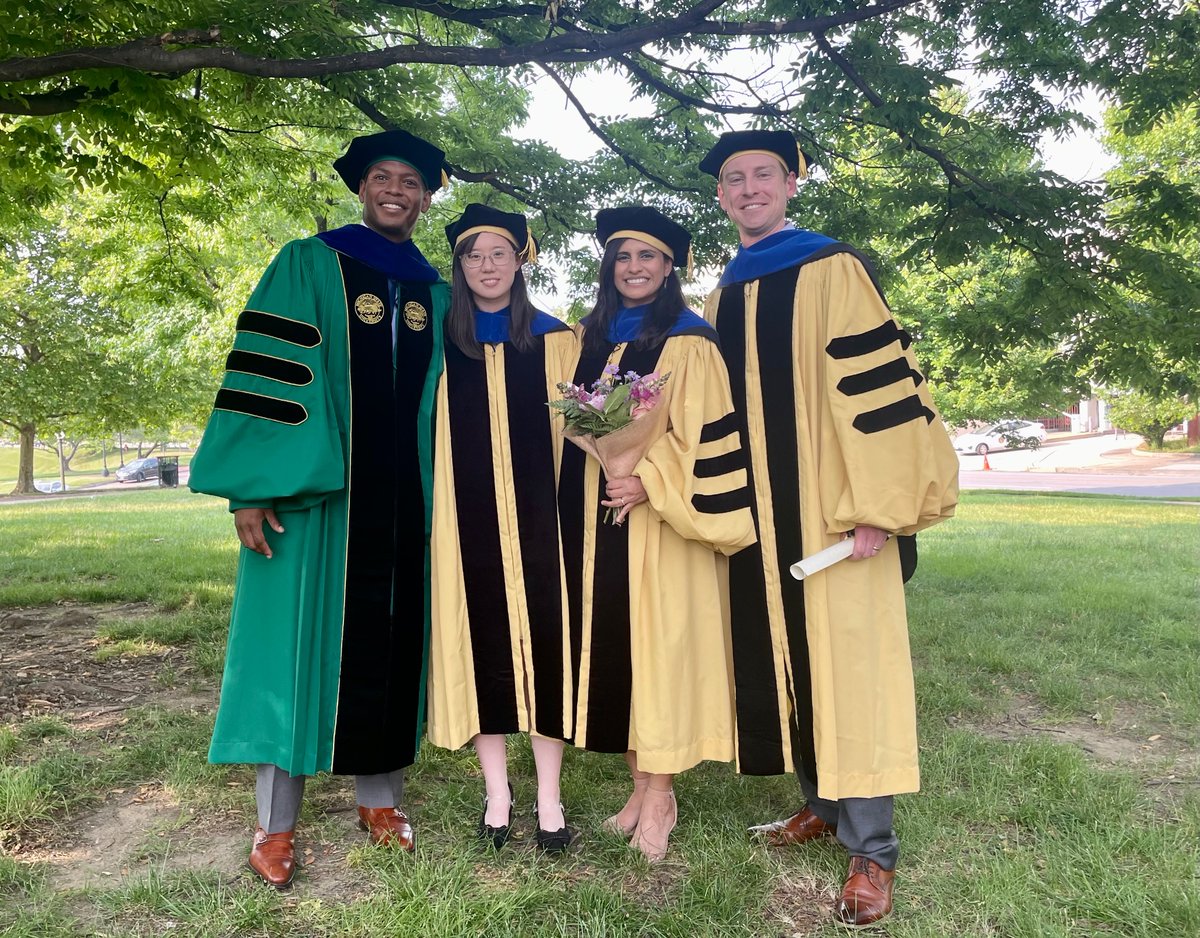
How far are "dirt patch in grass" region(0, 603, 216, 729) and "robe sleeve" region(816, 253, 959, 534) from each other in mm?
3661

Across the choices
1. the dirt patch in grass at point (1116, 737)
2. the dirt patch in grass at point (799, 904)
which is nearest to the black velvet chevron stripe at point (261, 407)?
the dirt patch in grass at point (799, 904)

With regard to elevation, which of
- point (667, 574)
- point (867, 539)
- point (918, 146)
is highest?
point (918, 146)

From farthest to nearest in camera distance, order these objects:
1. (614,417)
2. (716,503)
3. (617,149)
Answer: (617,149) < (716,503) < (614,417)

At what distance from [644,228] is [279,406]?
4.75 ft

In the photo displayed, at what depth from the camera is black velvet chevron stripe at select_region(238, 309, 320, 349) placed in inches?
115

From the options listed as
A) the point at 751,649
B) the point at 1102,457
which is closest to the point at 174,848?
the point at 751,649

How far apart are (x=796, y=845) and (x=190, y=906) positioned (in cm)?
205

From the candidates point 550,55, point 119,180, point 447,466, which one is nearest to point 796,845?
point 447,466

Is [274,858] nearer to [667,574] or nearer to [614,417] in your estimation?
[667,574]

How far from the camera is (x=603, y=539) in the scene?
2.99 m

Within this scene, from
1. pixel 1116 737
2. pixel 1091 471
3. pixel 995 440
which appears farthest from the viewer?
pixel 995 440

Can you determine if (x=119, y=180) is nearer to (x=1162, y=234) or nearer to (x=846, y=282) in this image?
(x=846, y=282)

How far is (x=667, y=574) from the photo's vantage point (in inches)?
115

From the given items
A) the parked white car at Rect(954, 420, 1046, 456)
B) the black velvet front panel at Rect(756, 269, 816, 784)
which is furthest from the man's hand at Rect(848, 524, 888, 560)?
the parked white car at Rect(954, 420, 1046, 456)
